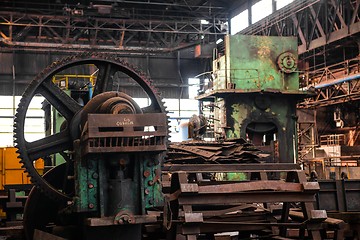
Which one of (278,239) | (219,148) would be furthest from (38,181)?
(219,148)

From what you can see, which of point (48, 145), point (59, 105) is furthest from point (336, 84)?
point (48, 145)

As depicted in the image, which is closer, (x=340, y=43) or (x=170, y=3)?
(x=340, y=43)

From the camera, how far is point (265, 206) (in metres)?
7.91

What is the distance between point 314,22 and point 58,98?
17.9 meters

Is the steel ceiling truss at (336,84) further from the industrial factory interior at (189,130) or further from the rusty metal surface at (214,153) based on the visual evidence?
the rusty metal surface at (214,153)

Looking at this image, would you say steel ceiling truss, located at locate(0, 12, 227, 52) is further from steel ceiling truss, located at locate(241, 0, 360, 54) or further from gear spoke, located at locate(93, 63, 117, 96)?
gear spoke, located at locate(93, 63, 117, 96)

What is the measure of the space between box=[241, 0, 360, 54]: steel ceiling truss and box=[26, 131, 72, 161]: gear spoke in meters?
15.8

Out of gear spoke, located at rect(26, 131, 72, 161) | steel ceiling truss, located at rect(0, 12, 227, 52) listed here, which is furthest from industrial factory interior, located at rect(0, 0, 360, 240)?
steel ceiling truss, located at rect(0, 12, 227, 52)

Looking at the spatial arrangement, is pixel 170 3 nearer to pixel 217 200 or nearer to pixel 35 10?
pixel 35 10

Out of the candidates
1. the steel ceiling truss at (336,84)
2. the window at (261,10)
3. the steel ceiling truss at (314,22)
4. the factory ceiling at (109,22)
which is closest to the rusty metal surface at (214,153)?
the steel ceiling truss at (336,84)

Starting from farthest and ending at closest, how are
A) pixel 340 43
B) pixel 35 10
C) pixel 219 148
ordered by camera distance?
1. pixel 35 10
2. pixel 340 43
3. pixel 219 148

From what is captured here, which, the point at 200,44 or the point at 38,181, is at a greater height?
the point at 200,44

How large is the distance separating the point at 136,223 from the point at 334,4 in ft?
57.5

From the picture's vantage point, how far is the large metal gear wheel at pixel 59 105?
5594mm
